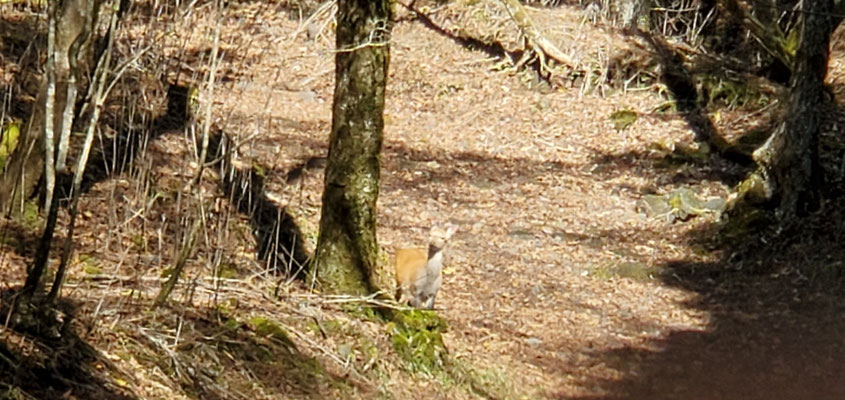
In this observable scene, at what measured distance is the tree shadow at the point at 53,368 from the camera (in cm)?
554

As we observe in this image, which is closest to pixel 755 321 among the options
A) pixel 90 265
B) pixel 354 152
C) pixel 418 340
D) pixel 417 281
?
pixel 417 281

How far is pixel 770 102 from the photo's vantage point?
1792 centimetres

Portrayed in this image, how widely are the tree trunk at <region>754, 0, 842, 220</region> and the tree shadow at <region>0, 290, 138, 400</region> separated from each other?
32.6 feet

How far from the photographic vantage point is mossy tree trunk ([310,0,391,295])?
8.27 meters

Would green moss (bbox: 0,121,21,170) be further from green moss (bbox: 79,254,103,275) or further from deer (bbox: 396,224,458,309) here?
deer (bbox: 396,224,458,309)

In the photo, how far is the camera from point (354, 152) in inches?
337

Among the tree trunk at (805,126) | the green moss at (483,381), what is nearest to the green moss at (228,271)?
the green moss at (483,381)

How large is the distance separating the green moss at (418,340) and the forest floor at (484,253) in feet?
0.55

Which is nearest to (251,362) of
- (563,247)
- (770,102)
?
(563,247)

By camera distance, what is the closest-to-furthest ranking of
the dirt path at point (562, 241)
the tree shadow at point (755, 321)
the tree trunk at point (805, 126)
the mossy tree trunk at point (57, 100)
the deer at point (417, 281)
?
the mossy tree trunk at point (57, 100) → the deer at point (417, 281) → the tree shadow at point (755, 321) → the dirt path at point (562, 241) → the tree trunk at point (805, 126)

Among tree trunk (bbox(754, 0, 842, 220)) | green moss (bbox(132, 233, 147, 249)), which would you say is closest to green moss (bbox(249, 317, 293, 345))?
green moss (bbox(132, 233, 147, 249))

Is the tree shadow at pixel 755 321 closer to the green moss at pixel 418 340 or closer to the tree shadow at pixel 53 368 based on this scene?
the green moss at pixel 418 340

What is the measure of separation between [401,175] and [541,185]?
1.99 meters

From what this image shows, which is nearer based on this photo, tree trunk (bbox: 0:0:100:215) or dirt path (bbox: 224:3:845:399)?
tree trunk (bbox: 0:0:100:215)
